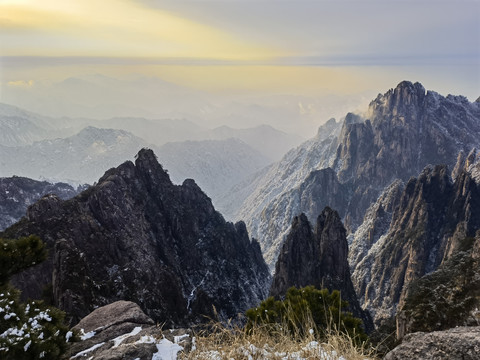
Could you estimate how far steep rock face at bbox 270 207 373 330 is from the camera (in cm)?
9894

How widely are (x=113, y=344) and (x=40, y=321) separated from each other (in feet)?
9.09

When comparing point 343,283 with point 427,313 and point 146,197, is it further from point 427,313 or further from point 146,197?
point 146,197

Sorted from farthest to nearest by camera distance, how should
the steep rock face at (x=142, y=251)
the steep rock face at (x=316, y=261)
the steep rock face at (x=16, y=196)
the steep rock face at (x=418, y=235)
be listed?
the steep rock face at (x=418, y=235), the steep rock face at (x=16, y=196), the steep rock face at (x=316, y=261), the steep rock face at (x=142, y=251)

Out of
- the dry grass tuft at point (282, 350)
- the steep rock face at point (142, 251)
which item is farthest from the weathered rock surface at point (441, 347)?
the steep rock face at point (142, 251)

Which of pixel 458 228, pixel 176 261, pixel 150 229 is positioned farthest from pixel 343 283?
pixel 458 228

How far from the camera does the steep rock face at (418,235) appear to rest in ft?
483

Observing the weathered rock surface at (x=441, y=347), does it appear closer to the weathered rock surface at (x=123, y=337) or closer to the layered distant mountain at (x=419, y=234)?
the weathered rock surface at (x=123, y=337)

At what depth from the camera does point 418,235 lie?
15962cm

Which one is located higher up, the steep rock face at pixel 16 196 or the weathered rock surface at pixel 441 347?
the weathered rock surface at pixel 441 347

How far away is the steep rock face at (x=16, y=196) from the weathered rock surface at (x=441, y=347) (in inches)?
5253

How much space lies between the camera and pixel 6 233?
54.7m

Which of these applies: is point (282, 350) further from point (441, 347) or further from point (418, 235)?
point (418, 235)

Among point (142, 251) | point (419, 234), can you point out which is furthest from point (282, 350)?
point (419, 234)

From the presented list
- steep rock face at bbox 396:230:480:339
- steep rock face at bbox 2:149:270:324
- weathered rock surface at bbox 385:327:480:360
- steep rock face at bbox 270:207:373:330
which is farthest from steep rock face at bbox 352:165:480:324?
weathered rock surface at bbox 385:327:480:360
